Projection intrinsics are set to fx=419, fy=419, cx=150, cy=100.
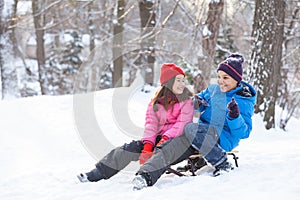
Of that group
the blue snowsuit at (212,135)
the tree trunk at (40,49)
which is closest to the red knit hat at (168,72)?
the blue snowsuit at (212,135)

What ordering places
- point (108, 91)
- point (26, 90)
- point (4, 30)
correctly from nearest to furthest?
point (108, 91)
point (4, 30)
point (26, 90)

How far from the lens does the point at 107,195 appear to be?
3.07 metres

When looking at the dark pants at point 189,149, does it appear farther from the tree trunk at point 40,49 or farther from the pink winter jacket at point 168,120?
the tree trunk at point 40,49

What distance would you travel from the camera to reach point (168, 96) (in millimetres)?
3783

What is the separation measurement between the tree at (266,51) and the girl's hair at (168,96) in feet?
10.7

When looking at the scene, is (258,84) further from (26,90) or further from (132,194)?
(26,90)

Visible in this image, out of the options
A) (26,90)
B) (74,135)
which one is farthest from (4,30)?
(26,90)

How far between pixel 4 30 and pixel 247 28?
1073cm

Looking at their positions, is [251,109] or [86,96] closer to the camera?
[251,109]

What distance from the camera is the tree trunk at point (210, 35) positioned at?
714 cm

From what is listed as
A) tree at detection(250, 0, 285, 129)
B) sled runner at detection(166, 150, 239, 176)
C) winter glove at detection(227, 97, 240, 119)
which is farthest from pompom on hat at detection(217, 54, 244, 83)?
tree at detection(250, 0, 285, 129)

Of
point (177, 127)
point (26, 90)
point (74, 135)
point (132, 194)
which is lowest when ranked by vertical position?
point (26, 90)

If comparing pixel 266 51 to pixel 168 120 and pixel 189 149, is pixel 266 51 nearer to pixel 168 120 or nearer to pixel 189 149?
pixel 168 120

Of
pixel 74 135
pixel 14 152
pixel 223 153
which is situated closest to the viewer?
pixel 223 153
